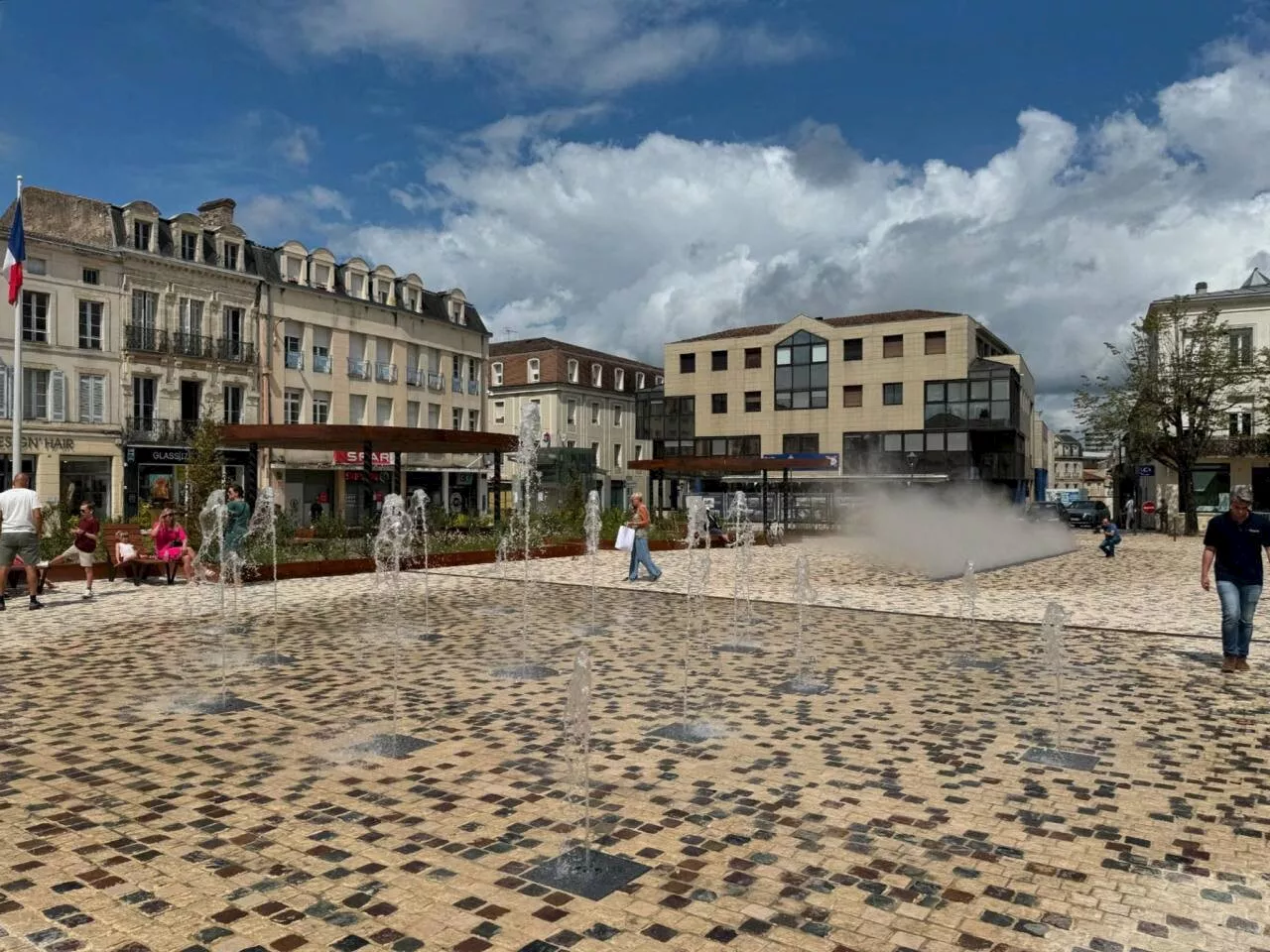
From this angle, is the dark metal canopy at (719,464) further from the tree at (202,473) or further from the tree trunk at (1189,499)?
the tree trunk at (1189,499)

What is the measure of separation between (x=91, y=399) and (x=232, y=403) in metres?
6.07

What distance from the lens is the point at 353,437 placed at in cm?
1978

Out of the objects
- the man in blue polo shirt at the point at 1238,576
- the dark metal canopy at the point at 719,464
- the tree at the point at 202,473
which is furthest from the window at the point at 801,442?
the man in blue polo shirt at the point at 1238,576

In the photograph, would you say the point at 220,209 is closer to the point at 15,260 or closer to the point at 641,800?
the point at 15,260

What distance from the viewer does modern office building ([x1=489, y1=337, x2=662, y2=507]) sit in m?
62.8

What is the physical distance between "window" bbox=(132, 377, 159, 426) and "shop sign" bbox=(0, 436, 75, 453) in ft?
9.02

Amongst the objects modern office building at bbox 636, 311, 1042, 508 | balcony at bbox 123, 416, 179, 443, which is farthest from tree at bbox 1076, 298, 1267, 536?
balcony at bbox 123, 416, 179, 443

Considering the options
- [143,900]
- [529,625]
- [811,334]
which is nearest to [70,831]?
[143,900]

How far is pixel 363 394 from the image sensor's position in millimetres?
46750

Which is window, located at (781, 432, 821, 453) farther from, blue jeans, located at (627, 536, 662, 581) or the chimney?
blue jeans, located at (627, 536, 662, 581)

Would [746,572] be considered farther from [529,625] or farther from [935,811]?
[935,811]

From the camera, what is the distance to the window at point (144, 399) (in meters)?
36.6

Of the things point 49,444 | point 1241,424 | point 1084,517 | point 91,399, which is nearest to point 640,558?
point 49,444

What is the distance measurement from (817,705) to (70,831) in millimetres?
4897
